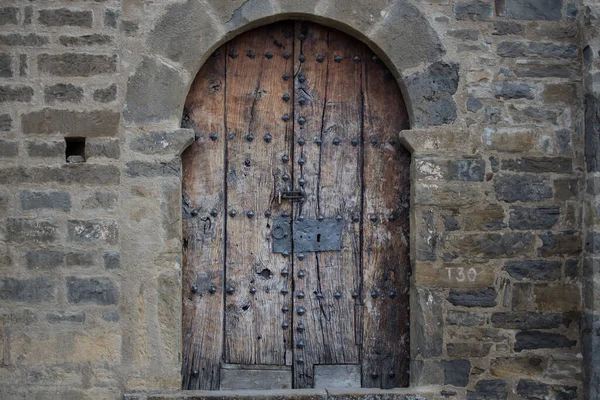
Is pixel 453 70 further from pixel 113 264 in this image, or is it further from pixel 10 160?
pixel 10 160

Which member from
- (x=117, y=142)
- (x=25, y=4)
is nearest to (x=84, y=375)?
(x=117, y=142)

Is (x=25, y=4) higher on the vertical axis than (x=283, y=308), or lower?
higher

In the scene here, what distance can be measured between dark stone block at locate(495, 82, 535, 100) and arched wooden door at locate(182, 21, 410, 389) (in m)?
0.51

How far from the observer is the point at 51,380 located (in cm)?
393

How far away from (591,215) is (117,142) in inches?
96.3

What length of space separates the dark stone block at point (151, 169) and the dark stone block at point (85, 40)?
0.63 meters

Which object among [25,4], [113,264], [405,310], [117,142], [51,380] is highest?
[25,4]

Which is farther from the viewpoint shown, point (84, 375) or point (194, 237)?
point (194, 237)

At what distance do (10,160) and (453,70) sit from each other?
2305 millimetres

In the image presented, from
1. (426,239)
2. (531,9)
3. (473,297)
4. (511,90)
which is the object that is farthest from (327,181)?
(531,9)

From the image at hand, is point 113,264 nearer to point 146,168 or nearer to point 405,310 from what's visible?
point 146,168

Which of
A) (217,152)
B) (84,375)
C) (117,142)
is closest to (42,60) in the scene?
(117,142)

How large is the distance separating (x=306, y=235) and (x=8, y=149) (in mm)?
1582

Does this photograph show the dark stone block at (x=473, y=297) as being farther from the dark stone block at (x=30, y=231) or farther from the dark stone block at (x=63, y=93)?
the dark stone block at (x=63, y=93)
